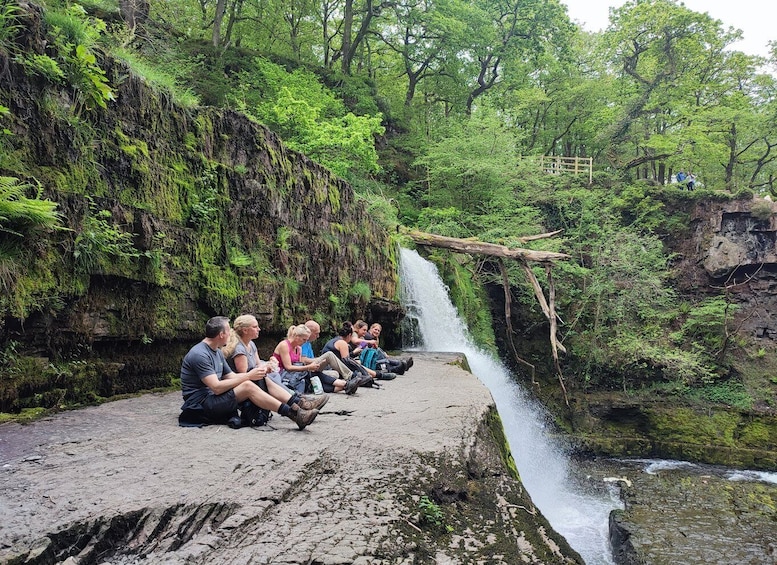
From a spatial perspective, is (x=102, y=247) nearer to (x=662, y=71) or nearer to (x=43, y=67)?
(x=43, y=67)

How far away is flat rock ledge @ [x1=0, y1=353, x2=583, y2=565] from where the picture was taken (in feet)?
8.10

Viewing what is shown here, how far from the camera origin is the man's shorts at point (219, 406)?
183 inches

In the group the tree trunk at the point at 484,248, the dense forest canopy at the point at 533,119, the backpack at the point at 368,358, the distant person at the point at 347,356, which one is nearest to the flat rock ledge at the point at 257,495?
the distant person at the point at 347,356

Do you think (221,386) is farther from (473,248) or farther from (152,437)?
(473,248)

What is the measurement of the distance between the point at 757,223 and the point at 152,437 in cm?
2471

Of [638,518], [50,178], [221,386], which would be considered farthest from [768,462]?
[50,178]

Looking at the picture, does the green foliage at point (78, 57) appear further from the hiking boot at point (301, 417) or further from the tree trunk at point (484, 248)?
the tree trunk at point (484, 248)

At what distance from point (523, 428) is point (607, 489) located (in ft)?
8.63

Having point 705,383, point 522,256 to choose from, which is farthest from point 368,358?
point 705,383

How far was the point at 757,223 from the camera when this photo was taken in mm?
20609

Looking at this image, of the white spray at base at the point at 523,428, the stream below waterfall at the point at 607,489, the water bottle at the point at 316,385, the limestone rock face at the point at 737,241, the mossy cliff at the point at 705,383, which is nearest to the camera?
the water bottle at the point at 316,385

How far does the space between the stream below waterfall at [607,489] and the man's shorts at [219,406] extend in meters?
6.64

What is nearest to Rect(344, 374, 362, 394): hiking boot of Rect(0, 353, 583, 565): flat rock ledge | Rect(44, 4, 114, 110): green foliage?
Rect(0, 353, 583, 565): flat rock ledge

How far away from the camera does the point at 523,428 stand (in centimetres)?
1203
